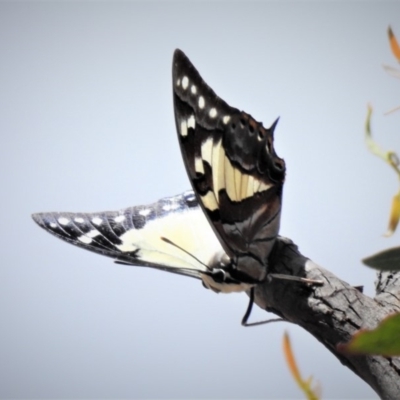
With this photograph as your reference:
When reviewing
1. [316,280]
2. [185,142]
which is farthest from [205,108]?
[316,280]

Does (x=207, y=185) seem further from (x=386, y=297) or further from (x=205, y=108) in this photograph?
(x=386, y=297)

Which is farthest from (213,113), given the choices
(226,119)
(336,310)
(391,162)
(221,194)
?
(391,162)

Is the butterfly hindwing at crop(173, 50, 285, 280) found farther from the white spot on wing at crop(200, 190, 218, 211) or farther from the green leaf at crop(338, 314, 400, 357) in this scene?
the green leaf at crop(338, 314, 400, 357)

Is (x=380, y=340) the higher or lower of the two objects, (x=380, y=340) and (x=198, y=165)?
the lower

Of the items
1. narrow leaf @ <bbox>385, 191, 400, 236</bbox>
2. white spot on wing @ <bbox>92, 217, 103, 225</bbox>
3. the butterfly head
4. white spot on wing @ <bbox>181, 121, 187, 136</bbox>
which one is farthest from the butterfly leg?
narrow leaf @ <bbox>385, 191, 400, 236</bbox>

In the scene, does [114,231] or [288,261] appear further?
[114,231]

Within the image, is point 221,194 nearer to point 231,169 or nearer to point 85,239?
point 231,169

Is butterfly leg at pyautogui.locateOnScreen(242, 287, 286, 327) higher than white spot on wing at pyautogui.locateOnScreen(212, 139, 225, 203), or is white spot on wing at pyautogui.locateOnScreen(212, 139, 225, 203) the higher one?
white spot on wing at pyautogui.locateOnScreen(212, 139, 225, 203)
